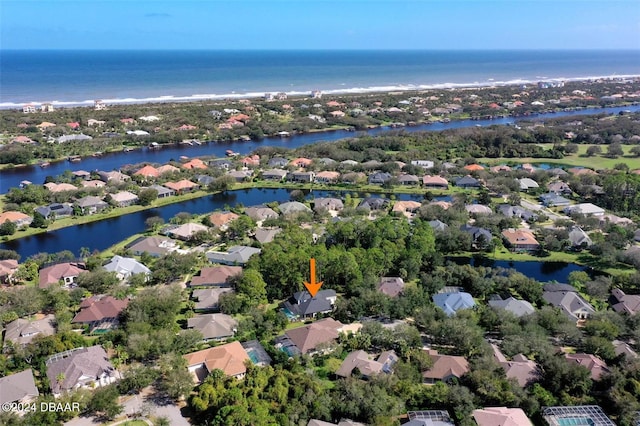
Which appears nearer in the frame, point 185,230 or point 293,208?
point 185,230

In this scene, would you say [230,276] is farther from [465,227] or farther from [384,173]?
[384,173]

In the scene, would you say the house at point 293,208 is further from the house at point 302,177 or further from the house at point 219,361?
the house at point 219,361

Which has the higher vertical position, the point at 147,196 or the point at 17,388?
the point at 147,196

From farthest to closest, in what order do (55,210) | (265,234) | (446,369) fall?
(55,210) < (265,234) < (446,369)

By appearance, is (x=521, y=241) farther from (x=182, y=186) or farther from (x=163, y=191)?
(x=163, y=191)

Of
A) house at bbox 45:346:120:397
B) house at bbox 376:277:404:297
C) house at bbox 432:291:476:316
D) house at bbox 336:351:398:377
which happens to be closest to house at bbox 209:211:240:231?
house at bbox 376:277:404:297

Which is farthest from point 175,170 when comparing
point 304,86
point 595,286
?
point 304,86

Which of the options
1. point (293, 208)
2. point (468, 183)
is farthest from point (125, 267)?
point (468, 183)
